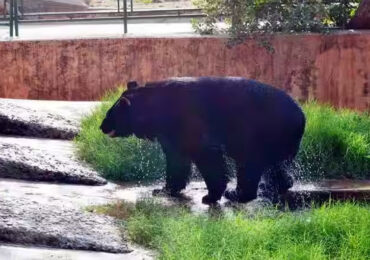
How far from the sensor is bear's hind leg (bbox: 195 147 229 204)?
24.1ft

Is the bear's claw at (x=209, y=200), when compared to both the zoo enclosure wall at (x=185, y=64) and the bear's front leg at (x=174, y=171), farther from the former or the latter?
the zoo enclosure wall at (x=185, y=64)

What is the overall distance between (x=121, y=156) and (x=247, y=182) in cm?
181

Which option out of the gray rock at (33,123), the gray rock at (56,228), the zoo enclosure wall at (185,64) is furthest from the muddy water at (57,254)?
the zoo enclosure wall at (185,64)

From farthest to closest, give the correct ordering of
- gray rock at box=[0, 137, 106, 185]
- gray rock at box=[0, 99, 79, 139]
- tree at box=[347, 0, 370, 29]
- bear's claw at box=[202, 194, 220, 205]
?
tree at box=[347, 0, 370, 29] < gray rock at box=[0, 99, 79, 139] < gray rock at box=[0, 137, 106, 185] < bear's claw at box=[202, 194, 220, 205]

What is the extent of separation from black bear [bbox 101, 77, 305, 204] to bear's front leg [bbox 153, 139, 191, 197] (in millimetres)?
27

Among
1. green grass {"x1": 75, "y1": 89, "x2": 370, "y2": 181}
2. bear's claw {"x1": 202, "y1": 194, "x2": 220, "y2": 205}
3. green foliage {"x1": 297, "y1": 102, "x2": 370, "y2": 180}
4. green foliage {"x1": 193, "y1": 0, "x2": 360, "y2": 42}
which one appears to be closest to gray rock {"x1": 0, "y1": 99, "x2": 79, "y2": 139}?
green grass {"x1": 75, "y1": 89, "x2": 370, "y2": 181}

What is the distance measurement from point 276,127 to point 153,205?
1200 millimetres

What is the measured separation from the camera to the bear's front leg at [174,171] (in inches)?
298

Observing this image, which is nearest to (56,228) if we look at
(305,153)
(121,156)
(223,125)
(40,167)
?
(223,125)

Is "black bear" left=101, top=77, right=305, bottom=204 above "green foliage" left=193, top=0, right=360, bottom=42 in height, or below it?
below

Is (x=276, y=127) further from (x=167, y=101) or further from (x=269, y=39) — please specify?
(x=269, y=39)

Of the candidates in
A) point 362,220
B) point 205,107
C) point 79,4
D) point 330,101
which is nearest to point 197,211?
point 205,107

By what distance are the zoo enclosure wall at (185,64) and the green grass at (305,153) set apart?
8.43ft

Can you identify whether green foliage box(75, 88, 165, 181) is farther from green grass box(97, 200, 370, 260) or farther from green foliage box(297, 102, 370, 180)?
green grass box(97, 200, 370, 260)
